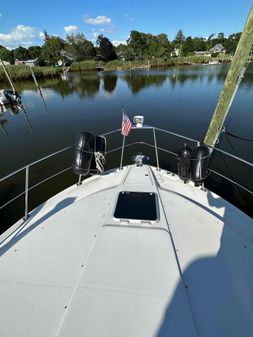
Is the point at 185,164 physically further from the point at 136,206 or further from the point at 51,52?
the point at 51,52

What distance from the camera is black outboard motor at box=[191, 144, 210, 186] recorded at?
2.88m

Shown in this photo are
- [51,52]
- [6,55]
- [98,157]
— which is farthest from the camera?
[6,55]

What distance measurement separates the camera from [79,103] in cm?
1488

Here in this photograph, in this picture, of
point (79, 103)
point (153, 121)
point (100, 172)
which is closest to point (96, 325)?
point (100, 172)

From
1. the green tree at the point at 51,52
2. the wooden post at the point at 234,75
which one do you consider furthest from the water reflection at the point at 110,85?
the green tree at the point at 51,52

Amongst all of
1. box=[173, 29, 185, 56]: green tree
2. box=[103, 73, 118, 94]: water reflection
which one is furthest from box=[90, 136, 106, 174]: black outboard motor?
box=[173, 29, 185, 56]: green tree

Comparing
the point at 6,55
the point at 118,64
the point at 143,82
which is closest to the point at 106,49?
the point at 118,64

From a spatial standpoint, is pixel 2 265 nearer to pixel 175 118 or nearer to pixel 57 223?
pixel 57 223

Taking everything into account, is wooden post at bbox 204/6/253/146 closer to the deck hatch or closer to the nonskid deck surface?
the nonskid deck surface

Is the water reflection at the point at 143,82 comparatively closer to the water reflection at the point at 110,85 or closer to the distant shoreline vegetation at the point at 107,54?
the water reflection at the point at 110,85

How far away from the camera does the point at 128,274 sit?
1.56m

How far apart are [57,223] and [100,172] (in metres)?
1.50

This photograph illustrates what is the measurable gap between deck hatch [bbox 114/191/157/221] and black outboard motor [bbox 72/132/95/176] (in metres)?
1.04

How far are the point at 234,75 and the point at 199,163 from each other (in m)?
2.36
